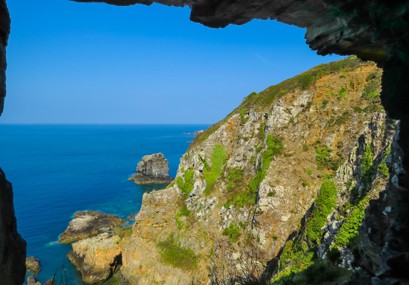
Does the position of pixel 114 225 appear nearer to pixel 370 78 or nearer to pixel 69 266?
pixel 69 266

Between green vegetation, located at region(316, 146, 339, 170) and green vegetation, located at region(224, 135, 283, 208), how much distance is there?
472 centimetres

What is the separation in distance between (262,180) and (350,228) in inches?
763

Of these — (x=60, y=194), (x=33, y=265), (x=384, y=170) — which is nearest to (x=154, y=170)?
(x=60, y=194)

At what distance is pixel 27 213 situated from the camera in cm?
7925

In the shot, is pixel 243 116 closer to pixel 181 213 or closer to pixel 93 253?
pixel 181 213

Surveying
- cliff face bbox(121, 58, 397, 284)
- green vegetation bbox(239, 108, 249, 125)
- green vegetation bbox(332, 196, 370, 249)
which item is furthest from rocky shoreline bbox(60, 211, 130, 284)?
green vegetation bbox(332, 196, 370, 249)

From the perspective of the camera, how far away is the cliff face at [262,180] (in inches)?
1262

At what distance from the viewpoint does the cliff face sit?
105ft

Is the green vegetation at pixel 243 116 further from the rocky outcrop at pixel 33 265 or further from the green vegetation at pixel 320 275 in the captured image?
the rocky outcrop at pixel 33 265

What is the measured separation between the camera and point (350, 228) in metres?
17.9

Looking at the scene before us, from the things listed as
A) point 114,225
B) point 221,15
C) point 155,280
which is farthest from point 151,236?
point 221,15

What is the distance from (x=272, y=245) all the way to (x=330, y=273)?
17.4 metres

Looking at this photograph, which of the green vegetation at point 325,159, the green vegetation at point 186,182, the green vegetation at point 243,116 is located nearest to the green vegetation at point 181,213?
the green vegetation at point 186,182

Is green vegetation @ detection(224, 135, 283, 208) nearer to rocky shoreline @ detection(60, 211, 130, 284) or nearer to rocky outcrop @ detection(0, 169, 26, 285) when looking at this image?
rocky shoreline @ detection(60, 211, 130, 284)
